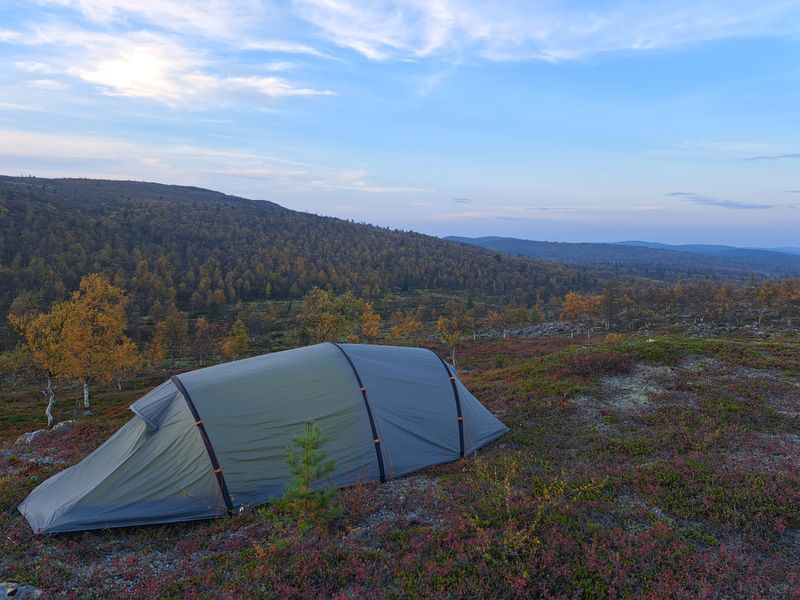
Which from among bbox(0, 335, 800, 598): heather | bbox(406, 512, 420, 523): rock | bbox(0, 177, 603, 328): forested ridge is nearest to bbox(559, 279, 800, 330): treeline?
bbox(0, 177, 603, 328): forested ridge

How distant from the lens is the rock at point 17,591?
636cm

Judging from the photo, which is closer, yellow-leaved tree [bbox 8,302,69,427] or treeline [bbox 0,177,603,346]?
yellow-leaved tree [bbox 8,302,69,427]

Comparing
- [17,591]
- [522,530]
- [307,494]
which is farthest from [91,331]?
[522,530]

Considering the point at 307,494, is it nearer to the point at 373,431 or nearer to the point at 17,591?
the point at 373,431

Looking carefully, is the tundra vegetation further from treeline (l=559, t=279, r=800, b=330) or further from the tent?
treeline (l=559, t=279, r=800, b=330)

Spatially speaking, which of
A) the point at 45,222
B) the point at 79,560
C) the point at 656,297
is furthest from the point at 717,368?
the point at 45,222

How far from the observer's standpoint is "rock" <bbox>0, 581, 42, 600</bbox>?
6.36 meters

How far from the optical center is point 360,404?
11.4 meters

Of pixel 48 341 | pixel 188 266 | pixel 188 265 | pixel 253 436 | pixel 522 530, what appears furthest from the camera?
pixel 188 265

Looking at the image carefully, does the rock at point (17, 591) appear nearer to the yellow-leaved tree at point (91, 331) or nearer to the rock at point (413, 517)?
the rock at point (413, 517)

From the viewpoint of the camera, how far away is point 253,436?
10.3 metres

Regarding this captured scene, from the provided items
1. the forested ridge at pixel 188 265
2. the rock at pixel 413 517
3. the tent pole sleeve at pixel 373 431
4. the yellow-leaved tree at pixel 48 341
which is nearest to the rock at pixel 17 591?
the rock at pixel 413 517

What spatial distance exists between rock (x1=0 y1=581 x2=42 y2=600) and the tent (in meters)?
2.31

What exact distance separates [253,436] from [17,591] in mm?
4614
